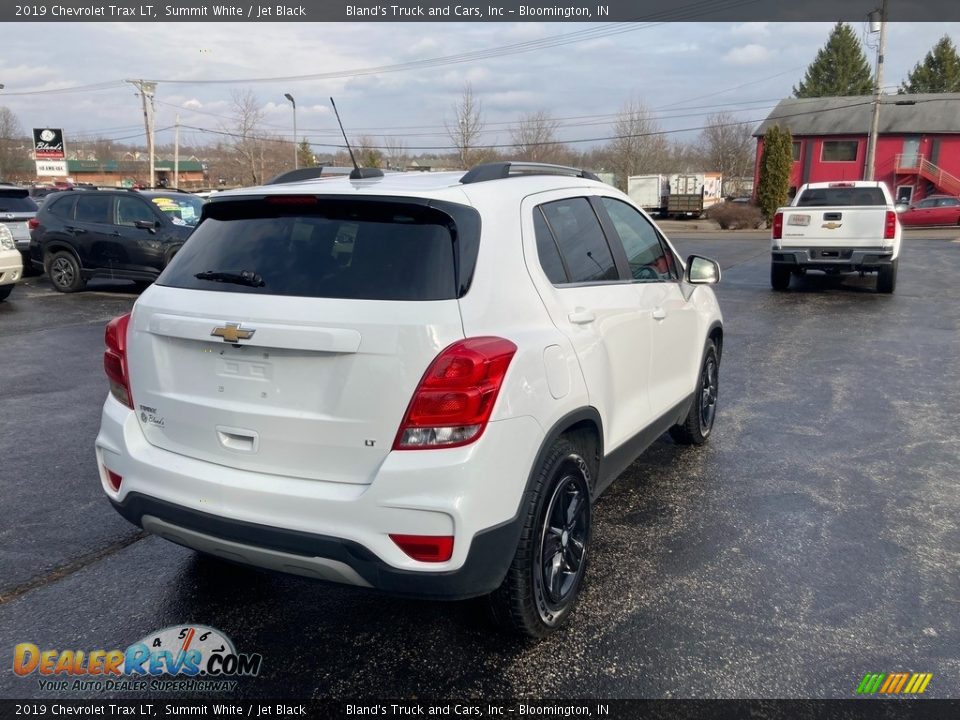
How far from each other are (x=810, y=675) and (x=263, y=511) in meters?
2.12

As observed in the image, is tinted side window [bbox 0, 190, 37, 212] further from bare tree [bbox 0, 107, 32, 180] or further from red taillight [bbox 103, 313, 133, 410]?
bare tree [bbox 0, 107, 32, 180]

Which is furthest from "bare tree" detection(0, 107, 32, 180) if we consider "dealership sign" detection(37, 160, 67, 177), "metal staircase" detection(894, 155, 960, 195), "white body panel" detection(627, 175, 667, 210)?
"metal staircase" detection(894, 155, 960, 195)

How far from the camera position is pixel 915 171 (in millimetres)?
50062

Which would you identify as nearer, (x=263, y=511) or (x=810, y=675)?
(x=263, y=511)

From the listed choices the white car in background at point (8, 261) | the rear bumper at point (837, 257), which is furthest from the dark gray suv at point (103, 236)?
the rear bumper at point (837, 257)

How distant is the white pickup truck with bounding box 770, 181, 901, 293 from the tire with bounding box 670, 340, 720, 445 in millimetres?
8285

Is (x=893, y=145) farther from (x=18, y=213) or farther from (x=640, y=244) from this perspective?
(x=640, y=244)

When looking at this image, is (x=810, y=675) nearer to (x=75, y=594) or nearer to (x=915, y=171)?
(x=75, y=594)

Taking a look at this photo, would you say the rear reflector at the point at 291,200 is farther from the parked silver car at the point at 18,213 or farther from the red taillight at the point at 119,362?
the parked silver car at the point at 18,213

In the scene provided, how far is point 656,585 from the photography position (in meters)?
3.58

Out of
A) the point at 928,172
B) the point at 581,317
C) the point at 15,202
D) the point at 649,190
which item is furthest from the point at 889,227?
the point at 928,172

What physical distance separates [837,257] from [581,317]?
11.2 meters

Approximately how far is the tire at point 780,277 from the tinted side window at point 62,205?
12.4m

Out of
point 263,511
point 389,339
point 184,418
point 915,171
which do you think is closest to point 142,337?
point 184,418
